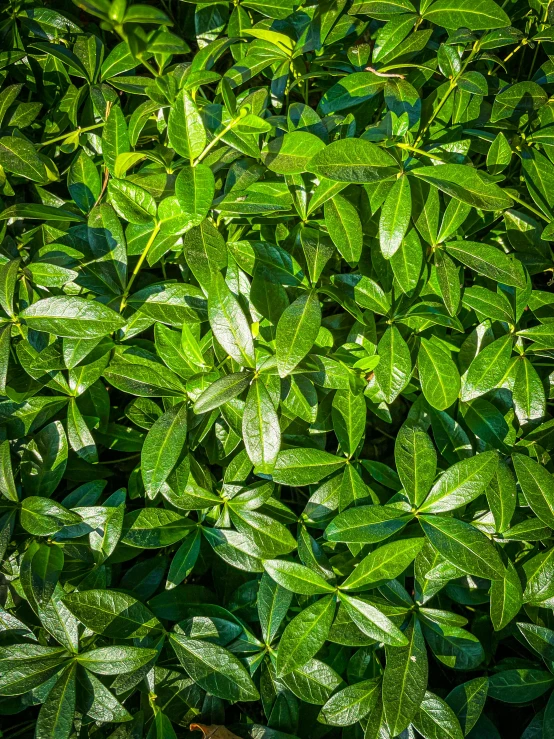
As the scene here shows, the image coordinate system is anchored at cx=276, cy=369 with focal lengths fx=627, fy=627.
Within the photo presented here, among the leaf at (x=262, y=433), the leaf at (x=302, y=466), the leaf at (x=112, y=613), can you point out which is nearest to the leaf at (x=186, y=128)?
the leaf at (x=262, y=433)

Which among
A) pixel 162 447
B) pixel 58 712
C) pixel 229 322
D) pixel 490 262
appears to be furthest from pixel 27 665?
pixel 490 262

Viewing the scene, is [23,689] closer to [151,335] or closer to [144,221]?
[151,335]

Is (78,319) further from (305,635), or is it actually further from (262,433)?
(305,635)

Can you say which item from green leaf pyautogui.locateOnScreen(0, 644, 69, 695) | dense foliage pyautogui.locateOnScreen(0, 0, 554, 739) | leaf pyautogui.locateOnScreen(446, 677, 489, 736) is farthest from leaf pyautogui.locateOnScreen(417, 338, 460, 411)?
green leaf pyautogui.locateOnScreen(0, 644, 69, 695)

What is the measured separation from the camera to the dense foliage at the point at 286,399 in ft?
3.69

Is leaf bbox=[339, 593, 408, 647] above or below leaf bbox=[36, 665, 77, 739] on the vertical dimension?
above

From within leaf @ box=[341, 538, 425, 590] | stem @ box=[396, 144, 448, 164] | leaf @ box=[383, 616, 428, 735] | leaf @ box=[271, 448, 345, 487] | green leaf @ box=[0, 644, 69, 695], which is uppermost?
stem @ box=[396, 144, 448, 164]

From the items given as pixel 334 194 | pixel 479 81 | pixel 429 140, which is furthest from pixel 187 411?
pixel 479 81

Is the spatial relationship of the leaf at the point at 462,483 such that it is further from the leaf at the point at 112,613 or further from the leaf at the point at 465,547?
the leaf at the point at 112,613

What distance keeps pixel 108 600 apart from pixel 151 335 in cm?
60

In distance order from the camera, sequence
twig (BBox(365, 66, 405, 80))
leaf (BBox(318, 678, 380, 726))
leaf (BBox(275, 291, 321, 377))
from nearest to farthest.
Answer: leaf (BBox(275, 291, 321, 377)) → leaf (BBox(318, 678, 380, 726)) → twig (BBox(365, 66, 405, 80))

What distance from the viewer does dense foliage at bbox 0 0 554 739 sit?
112 centimetres

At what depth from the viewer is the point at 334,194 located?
1154 mm

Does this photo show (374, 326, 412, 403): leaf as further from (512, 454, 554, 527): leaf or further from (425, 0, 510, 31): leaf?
(425, 0, 510, 31): leaf
